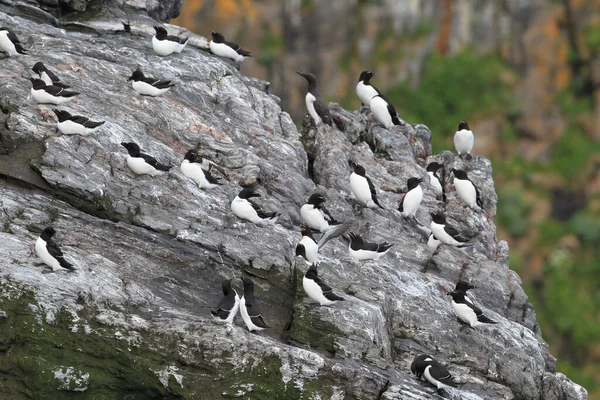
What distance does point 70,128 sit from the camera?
709 inches

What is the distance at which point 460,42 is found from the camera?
40219mm

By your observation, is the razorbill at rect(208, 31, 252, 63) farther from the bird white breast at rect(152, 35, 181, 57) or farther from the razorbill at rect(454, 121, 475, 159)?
the razorbill at rect(454, 121, 475, 159)

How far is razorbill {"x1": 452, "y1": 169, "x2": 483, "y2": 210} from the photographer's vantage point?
861 inches

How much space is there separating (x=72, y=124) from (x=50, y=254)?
3147mm

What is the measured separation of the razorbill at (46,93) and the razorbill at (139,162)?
1.58 meters

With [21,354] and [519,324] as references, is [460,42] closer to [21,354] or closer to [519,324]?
[519,324]

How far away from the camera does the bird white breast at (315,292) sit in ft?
53.7

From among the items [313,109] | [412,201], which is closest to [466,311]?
[412,201]

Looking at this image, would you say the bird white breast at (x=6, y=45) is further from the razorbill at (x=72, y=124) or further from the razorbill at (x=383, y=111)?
the razorbill at (x=383, y=111)

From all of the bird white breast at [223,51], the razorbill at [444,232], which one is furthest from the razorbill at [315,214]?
the bird white breast at [223,51]

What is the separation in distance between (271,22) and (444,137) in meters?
7.68

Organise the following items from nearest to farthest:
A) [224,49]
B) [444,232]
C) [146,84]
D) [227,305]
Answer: [227,305]
[444,232]
[146,84]
[224,49]

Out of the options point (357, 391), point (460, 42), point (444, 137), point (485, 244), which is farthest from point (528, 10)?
point (357, 391)

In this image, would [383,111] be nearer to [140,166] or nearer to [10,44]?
[140,166]
